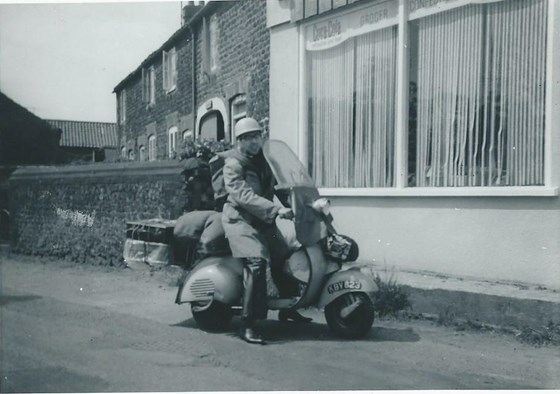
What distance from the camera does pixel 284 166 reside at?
5742mm

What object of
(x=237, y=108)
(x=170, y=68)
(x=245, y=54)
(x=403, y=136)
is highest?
(x=170, y=68)

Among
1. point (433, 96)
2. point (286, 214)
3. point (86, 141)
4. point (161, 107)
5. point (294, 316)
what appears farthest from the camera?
point (161, 107)

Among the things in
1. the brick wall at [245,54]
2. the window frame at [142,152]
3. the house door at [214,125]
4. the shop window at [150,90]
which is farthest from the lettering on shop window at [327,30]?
the window frame at [142,152]

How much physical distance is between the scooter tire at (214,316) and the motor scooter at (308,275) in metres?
0.04

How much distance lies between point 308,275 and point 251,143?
4.32 feet

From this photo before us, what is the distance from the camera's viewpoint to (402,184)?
25.8 feet

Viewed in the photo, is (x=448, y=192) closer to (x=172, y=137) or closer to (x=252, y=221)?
(x=252, y=221)

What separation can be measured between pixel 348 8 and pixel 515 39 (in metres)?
2.63

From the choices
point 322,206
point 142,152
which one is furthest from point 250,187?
point 142,152

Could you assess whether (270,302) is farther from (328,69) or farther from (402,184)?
(328,69)

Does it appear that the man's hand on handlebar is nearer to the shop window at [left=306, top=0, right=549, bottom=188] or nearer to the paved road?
the paved road

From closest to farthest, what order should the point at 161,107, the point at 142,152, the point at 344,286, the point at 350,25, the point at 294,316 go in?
1. the point at 344,286
2. the point at 294,316
3. the point at 350,25
4. the point at 161,107
5. the point at 142,152

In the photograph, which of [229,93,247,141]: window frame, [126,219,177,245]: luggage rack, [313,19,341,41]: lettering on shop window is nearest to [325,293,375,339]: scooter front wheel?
[126,219,177,245]: luggage rack

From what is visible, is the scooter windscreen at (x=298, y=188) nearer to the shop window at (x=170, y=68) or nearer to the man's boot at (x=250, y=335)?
the man's boot at (x=250, y=335)
